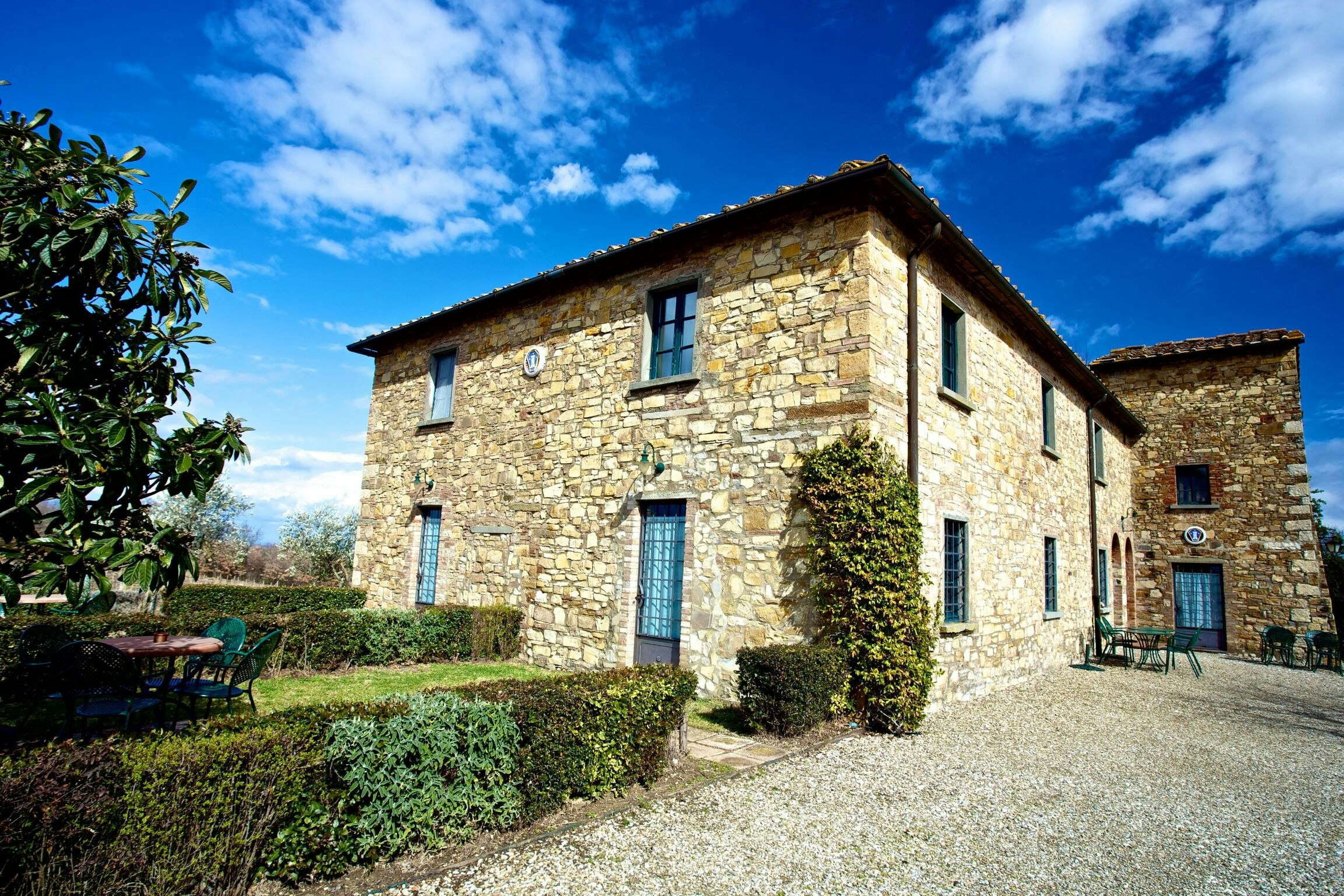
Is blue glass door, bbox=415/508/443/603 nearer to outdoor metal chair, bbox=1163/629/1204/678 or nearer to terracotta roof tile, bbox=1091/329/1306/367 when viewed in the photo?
outdoor metal chair, bbox=1163/629/1204/678

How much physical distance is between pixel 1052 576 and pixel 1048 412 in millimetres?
3095

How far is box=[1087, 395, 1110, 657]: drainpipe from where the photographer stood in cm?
1480

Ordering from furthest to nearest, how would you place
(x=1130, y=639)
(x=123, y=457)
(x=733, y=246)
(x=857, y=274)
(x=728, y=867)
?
(x=1130, y=639)
(x=733, y=246)
(x=857, y=274)
(x=728, y=867)
(x=123, y=457)

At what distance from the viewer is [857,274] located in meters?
7.79

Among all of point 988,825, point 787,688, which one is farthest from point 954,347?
point 988,825

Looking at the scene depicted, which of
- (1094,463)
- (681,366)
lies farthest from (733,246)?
(1094,463)

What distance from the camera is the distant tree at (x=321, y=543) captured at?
67.4 ft

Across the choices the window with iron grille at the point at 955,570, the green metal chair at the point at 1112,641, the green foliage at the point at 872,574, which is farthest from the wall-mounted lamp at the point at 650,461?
the green metal chair at the point at 1112,641

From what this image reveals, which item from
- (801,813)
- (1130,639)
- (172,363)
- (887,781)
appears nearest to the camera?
(172,363)

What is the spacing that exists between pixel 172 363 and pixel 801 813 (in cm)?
460

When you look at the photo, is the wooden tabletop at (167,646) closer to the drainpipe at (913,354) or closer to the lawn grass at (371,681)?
the lawn grass at (371,681)

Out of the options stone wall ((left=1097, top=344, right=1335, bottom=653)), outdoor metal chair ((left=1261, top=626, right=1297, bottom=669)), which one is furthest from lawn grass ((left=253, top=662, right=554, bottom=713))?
stone wall ((left=1097, top=344, right=1335, bottom=653))

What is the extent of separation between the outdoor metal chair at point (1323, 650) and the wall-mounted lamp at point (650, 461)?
49.9 feet

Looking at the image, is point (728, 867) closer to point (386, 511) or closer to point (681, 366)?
point (681, 366)
